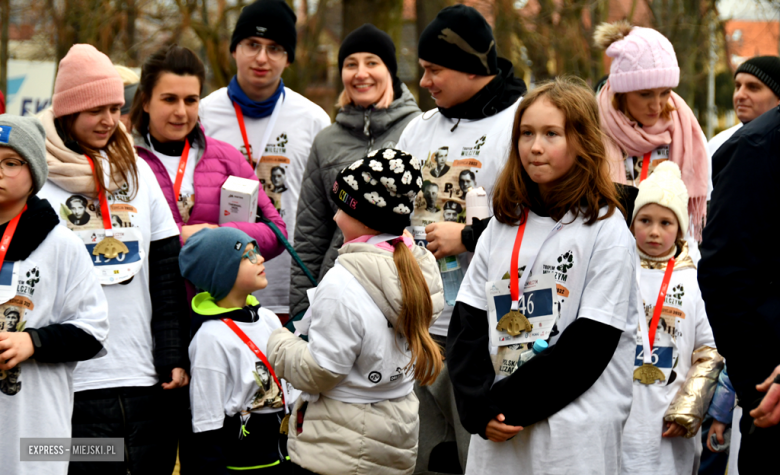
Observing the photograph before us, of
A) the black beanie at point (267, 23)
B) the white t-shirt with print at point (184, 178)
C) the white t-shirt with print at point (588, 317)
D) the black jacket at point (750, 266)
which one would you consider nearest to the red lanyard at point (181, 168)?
the white t-shirt with print at point (184, 178)

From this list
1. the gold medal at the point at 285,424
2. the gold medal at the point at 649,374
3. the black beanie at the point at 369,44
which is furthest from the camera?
the black beanie at the point at 369,44

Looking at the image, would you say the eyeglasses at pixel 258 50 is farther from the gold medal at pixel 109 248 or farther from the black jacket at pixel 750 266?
the black jacket at pixel 750 266

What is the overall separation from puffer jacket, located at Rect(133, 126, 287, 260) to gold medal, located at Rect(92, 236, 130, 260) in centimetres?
55

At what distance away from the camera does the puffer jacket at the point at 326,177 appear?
5.05 m

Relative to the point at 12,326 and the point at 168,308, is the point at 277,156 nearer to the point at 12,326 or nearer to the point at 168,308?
the point at 168,308

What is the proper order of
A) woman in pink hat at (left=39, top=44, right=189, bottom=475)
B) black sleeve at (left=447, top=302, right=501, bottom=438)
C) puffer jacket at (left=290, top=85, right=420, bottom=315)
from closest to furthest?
black sleeve at (left=447, top=302, right=501, bottom=438) < woman in pink hat at (left=39, top=44, right=189, bottom=475) < puffer jacket at (left=290, top=85, right=420, bottom=315)

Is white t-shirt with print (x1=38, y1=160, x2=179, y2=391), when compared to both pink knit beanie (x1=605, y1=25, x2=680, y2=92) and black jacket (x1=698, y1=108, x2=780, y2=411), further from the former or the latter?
black jacket (x1=698, y1=108, x2=780, y2=411)

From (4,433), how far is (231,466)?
109 cm

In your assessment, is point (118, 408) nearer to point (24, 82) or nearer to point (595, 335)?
point (595, 335)

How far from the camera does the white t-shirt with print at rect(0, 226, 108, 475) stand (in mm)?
3447

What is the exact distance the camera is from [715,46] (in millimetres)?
16656

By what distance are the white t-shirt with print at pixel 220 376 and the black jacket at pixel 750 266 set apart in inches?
79.0

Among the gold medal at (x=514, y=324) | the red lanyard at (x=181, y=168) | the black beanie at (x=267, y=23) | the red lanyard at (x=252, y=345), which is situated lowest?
the red lanyard at (x=252, y=345)

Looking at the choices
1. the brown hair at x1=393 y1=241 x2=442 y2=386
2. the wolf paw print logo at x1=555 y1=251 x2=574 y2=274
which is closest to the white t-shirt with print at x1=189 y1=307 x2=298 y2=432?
the brown hair at x1=393 y1=241 x2=442 y2=386
